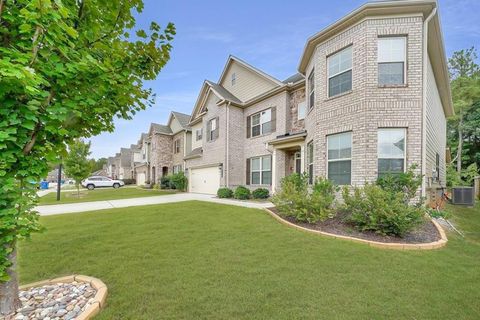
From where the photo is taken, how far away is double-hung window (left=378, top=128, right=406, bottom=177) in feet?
25.2

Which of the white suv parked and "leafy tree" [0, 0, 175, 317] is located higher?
"leafy tree" [0, 0, 175, 317]

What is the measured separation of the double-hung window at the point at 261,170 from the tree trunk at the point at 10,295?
12.2 m

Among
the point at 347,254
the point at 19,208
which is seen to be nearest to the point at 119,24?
the point at 19,208

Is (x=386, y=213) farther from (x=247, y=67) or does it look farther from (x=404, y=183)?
(x=247, y=67)

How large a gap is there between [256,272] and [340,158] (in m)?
6.08

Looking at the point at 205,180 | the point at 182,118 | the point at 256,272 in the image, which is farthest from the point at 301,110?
the point at 182,118

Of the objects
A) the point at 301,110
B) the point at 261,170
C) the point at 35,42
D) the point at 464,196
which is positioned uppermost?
the point at 301,110

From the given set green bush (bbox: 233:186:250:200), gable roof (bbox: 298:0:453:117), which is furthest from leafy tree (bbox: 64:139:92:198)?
gable roof (bbox: 298:0:453:117)

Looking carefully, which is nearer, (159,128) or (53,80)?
(53,80)

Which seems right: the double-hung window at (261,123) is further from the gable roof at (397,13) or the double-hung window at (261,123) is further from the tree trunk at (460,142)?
the tree trunk at (460,142)

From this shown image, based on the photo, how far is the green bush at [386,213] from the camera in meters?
5.63

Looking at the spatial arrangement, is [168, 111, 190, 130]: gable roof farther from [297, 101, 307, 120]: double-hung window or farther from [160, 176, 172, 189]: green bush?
Result: [297, 101, 307, 120]: double-hung window

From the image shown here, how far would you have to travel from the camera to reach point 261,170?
14898 mm

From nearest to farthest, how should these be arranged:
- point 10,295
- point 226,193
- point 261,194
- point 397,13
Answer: point 10,295 < point 397,13 < point 261,194 < point 226,193
